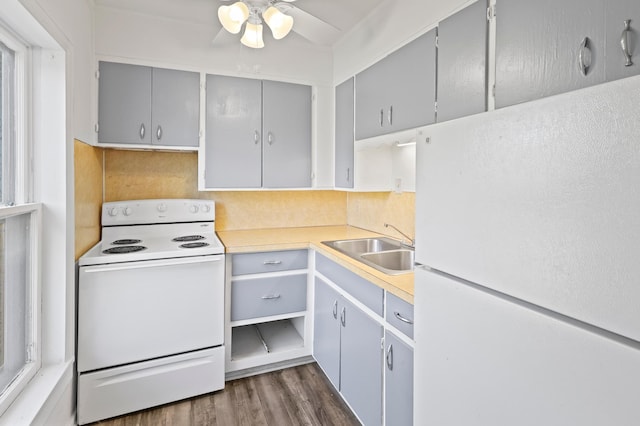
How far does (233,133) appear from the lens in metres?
2.57

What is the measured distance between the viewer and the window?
55.9 inches

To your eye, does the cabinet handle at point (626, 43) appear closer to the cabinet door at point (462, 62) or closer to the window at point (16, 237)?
the cabinet door at point (462, 62)

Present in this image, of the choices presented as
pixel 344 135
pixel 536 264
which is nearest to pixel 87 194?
pixel 344 135

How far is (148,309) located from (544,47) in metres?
2.23

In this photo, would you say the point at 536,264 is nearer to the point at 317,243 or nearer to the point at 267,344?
the point at 317,243

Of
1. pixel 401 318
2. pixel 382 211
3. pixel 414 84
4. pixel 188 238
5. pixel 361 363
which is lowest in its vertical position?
pixel 361 363

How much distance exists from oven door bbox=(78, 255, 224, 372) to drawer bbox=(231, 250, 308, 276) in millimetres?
139

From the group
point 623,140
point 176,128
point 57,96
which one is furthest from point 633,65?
point 176,128

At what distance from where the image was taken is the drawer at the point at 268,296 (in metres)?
2.32

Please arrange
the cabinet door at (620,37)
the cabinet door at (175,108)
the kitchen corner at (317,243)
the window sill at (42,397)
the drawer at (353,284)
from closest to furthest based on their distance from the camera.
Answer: the cabinet door at (620,37) → the window sill at (42,397) → the kitchen corner at (317,243) → the drawer at (353,284) → the cabinet door at (175,108)

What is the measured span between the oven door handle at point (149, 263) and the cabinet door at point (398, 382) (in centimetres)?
118

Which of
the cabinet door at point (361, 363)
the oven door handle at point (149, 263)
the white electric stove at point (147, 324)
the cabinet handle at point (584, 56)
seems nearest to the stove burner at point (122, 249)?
the white electric stove at point (147, 324)

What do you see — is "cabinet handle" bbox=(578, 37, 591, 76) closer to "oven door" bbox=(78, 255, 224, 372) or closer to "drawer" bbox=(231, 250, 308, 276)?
"drawer" bbox=(231, 250, 308, 276)

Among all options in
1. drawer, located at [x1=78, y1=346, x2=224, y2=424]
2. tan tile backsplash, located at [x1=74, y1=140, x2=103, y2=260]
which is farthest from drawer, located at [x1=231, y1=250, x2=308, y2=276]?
tan tile backsplash, located at [x1=74, y1=140, x2=103, y2=260]
